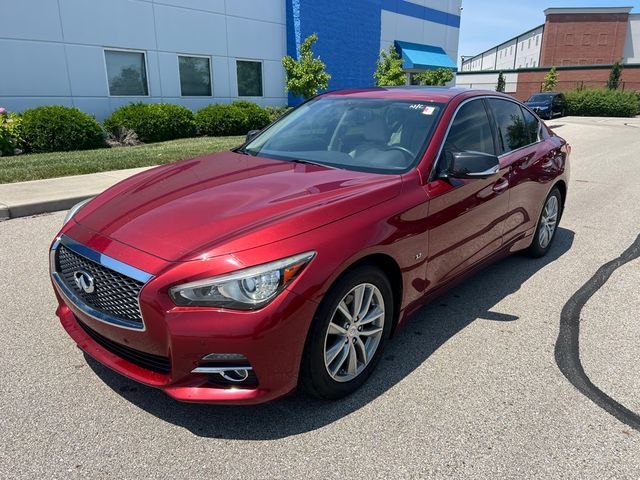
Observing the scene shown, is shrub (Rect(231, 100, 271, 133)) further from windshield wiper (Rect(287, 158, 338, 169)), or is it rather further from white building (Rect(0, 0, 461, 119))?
windshield wiper (Rect(287, 158, 338, 169))

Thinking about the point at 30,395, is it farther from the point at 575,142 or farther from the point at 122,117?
the point at 575,142

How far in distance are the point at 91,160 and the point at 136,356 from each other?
30.0ft

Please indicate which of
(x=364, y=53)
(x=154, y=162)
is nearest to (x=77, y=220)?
(x=154, y=162)

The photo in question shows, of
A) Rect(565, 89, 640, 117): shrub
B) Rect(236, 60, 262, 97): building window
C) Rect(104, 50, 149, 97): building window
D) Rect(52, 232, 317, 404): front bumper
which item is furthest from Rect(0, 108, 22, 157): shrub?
Rect(565, 89, 640, 117): shrub

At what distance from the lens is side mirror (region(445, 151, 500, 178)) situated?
3355 mm

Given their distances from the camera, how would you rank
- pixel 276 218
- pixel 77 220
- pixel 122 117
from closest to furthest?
pixel 276 218
pixel 77 220
pixel 122 117

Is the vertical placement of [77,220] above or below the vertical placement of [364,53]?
below

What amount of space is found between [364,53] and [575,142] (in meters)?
10.4

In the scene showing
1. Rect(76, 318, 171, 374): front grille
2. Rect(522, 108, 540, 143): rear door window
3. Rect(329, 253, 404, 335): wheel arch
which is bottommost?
Rect(76, 318, 171, 374): front grille

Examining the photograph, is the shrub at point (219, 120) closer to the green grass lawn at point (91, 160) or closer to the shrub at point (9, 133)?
the green grass lawn at point (91, 160)

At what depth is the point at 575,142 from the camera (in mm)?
17703

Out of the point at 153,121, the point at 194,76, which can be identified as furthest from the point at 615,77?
the point at 153,121

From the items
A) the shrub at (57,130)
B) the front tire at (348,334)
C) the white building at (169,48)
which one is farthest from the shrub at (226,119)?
the front tire at (348,334)

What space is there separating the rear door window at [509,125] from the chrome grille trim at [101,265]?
3269 millimetres
